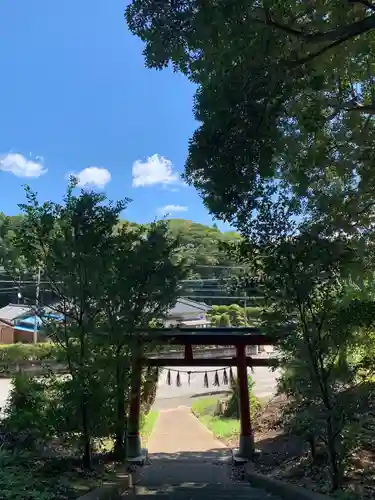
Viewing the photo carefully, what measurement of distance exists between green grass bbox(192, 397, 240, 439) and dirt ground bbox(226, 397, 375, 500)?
1011 mm

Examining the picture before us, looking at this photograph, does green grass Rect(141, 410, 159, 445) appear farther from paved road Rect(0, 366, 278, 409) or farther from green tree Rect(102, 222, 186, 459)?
green tree Rect(102, 222, 186, 459)

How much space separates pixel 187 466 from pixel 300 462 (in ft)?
9.51

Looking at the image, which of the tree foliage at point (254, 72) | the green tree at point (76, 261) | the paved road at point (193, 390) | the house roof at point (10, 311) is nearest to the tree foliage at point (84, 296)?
the green tree at point (76, 261)

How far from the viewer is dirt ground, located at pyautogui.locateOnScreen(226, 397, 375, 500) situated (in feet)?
16.6

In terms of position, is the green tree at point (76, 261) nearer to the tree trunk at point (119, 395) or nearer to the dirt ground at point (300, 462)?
the tree trunk at point (119, 395)

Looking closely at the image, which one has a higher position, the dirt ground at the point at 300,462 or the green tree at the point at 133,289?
the green tree at the point at 133,289

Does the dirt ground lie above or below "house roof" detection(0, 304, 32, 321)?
below

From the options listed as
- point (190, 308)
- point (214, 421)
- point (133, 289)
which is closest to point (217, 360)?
point (133, 289)

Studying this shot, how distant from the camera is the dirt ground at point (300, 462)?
16.6 feet

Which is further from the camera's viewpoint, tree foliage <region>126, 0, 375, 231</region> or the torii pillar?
the torii pillar

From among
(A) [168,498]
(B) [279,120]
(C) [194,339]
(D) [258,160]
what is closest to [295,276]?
(D) [258,160]

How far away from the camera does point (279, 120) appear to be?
16.4ft

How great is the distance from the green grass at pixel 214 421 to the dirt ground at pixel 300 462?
3.32 ft

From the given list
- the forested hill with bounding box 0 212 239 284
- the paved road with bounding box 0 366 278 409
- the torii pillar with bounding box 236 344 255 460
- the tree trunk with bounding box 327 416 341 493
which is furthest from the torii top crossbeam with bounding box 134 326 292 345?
the paved road with bounding box 0 366 278 409
